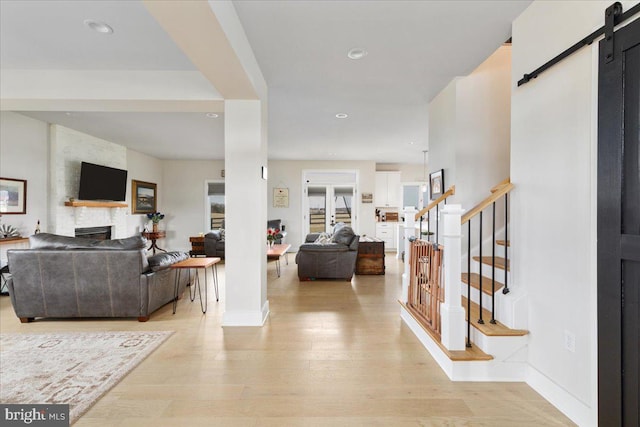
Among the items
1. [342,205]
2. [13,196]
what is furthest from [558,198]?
[342,205]

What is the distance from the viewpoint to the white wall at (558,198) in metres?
1.59

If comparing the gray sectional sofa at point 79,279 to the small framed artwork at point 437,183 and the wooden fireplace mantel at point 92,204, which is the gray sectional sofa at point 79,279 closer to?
the wooden fireplace mantel at point 92,204

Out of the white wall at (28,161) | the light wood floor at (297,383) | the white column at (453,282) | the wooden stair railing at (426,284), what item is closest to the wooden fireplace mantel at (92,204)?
the white wall at (28,161)

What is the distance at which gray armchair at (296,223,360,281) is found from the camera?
15.9 ft

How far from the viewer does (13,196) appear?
4309 millimetres

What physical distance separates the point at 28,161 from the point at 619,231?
6.82m

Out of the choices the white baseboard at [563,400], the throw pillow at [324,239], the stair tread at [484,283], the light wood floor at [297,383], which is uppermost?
the throw pillow at [324,239]

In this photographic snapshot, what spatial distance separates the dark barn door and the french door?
7000 millimetres

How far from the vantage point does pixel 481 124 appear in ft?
10.4

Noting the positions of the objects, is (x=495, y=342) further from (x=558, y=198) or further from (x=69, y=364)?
(x=69, y=364)

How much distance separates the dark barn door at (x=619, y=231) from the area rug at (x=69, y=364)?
115 inches

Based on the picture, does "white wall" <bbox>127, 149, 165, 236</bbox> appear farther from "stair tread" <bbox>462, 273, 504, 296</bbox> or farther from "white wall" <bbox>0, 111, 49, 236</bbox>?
"stair tread" <bbox>462, 273, 504, 296</bbox>

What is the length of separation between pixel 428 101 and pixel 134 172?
268 inches

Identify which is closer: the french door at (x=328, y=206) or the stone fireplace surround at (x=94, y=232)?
the stone fireplace surround at (x=94, y=232)
